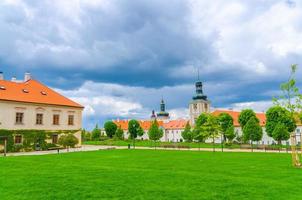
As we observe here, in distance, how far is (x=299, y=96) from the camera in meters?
17.5

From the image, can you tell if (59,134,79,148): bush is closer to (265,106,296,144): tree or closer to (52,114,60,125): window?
(52,114,60,125): window

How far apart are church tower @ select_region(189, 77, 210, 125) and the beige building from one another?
6819 centimetres

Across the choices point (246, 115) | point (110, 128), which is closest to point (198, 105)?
point (110, 128)

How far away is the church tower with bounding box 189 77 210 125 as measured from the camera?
4043 inches

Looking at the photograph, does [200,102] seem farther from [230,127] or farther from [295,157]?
[295,157]

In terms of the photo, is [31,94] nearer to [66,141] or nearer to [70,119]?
[70,119]

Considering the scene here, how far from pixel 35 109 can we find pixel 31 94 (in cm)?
262

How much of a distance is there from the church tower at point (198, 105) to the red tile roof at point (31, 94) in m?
68.4

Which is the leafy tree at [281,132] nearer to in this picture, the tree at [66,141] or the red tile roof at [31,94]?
the red tile roof at [31,94]

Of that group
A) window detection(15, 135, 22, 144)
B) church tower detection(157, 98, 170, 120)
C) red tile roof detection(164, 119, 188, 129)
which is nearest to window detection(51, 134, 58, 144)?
window detection(15, 135, 22, 144)

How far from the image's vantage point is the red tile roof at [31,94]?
110 feet

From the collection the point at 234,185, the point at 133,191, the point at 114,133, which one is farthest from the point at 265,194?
the point at 114,133

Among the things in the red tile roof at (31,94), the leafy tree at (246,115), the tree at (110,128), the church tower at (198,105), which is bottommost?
the tree at (110,128)

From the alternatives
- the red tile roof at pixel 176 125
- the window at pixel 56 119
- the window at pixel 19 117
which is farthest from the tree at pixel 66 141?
the red tile roof at pixel 176 125
